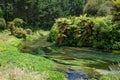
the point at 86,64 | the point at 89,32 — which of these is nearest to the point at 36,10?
the point at 89,32

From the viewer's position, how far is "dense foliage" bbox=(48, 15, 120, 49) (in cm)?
3978

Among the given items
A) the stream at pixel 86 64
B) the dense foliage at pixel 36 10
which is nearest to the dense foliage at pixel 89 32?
the stream at pixel 86 64

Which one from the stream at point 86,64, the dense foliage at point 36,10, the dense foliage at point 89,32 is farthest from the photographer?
the dense foliage at point 36,10

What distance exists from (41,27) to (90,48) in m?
38.5

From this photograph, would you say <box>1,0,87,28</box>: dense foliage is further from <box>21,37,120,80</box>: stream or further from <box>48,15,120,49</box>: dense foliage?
<box>21,37,120,80</box>: stream

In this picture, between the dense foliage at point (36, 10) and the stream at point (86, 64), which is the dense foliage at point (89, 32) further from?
the dense foliage at point (36, 10)

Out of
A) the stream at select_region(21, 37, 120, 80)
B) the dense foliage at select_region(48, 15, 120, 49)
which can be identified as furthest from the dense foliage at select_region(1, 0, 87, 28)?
the stream at select_region(21, 37, 120, 80)

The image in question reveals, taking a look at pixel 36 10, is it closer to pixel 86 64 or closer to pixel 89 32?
pixel 89 32

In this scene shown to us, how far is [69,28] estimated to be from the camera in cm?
4488

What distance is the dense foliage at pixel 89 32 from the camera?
131ft

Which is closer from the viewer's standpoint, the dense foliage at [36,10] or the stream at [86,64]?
the stream at [86,64]

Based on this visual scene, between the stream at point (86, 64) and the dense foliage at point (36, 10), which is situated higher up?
the stream at point (86, 64)

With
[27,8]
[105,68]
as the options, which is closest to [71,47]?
[105,68]

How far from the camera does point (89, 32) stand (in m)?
42.1
